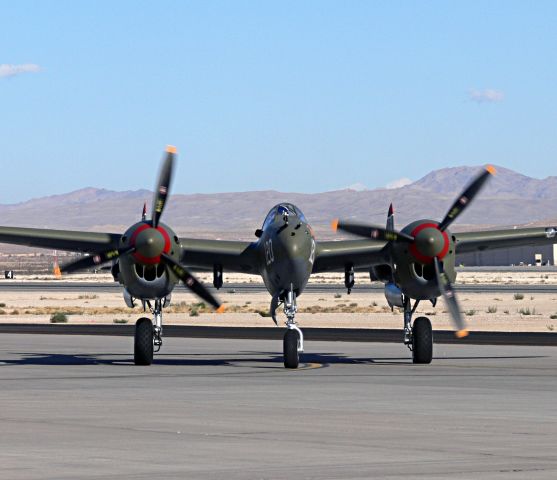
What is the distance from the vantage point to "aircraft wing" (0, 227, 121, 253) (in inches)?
1406

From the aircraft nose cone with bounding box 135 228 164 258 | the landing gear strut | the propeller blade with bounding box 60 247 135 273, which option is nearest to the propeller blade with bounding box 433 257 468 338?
the landing gear strut

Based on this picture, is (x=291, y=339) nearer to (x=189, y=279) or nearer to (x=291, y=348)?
(x=291, y=348)

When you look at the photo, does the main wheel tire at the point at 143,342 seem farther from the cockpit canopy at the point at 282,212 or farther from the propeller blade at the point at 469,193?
the propeller blade at the point at 469,193

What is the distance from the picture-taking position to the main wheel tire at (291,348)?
33.6 metres

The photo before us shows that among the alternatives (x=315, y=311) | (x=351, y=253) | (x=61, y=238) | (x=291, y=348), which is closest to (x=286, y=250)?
(x=291, y=348)

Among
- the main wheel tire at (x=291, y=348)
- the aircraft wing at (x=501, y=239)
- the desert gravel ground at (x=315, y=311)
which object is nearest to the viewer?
the main wheel tire at (x=291, y=348)

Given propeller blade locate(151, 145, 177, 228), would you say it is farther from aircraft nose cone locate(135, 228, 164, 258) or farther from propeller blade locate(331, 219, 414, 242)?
propeller blade locate(331, 219, 414, 242)

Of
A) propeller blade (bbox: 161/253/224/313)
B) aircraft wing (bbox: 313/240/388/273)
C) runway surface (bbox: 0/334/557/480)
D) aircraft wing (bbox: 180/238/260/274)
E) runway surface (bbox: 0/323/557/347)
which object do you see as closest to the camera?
runway surface (bbox: 0/334/557/480)

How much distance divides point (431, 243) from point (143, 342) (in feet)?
27.8

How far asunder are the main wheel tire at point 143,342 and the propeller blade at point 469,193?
895 cm

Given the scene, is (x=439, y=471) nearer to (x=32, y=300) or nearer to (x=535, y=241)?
(x=535, y=241)

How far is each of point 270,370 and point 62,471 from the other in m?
19.3

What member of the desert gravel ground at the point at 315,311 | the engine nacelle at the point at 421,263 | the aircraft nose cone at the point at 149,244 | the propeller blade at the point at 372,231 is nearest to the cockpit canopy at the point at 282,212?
the propeller blade at the point at 372,231

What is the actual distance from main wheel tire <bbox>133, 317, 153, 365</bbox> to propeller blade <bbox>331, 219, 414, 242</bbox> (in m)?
5.92
